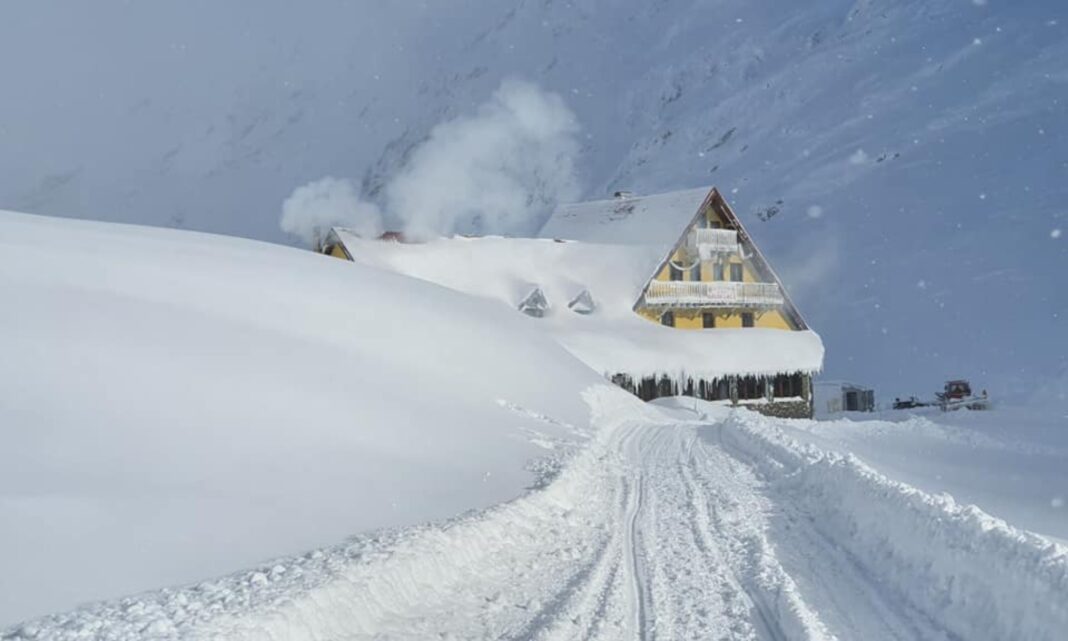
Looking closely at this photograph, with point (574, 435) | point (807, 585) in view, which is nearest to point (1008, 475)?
point (574, 435)

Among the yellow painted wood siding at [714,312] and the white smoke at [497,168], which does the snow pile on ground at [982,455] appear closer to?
the yellow painted wood siding at [714,312]

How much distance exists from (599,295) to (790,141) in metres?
64.5

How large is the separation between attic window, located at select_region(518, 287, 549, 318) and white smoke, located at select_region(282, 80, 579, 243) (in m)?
26.9

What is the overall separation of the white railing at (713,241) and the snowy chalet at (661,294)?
45 mm

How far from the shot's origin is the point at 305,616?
24.3 feet

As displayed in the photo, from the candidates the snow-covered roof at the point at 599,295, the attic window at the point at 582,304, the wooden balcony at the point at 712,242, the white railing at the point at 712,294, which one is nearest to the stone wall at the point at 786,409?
the snow-covered roof at the point at 599,295

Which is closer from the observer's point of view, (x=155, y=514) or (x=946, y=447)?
(x=155, y=514)

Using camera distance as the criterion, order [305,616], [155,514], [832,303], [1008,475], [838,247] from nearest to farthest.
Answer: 1. [305,616]
2. [155,514]
3. [1008,475]
4. [832,303]
5. [838,247]

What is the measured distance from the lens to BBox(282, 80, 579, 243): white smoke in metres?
108

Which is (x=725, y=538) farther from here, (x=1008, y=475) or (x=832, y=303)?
(x=832, y=303)

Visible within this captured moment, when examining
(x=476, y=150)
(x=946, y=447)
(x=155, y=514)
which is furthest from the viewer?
(x=476, y=150)

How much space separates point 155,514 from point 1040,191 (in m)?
82.0

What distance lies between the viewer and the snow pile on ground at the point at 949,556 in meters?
7.33

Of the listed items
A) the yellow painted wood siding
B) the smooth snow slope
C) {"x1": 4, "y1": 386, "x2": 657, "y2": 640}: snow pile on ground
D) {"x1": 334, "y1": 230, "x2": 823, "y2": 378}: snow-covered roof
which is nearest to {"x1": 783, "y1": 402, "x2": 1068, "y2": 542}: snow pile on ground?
the smooth snow slope
